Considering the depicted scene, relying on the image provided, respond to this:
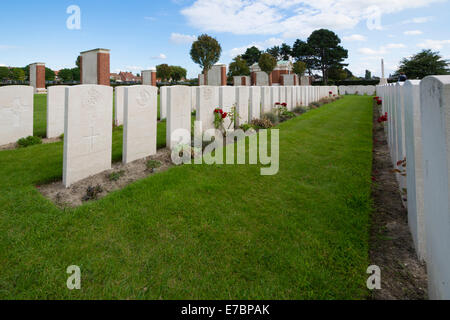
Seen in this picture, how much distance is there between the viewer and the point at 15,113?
7094 millimetres

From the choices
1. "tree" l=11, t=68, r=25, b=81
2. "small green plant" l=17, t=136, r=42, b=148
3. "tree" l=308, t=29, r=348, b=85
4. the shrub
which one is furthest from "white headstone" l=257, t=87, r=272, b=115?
"tree" l=11, t=68, r=25, b=81

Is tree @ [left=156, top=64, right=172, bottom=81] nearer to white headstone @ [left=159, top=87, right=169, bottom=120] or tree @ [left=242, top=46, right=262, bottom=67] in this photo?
tree @ [left=242, top=46, right=262, bottom=67]

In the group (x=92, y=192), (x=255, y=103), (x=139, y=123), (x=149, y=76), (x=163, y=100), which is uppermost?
(x=149, y=76)

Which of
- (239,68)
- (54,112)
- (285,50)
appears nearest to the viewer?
(54,112)

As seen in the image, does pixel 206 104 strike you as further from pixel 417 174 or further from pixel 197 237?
pixel 417 174

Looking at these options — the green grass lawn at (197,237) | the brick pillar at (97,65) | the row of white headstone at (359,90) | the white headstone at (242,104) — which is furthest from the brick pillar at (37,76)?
the row of white headstone at (359,90)

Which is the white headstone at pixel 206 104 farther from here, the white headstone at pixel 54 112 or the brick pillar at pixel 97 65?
the brick pillar at pixel 97 65

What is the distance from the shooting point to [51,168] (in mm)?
5016

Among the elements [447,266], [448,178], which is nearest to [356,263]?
[447,266]

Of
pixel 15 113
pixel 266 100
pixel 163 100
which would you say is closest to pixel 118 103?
pixel 163 100

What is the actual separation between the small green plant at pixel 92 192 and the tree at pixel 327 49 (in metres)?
62.6

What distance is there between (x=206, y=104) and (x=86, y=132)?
10.5 ft
